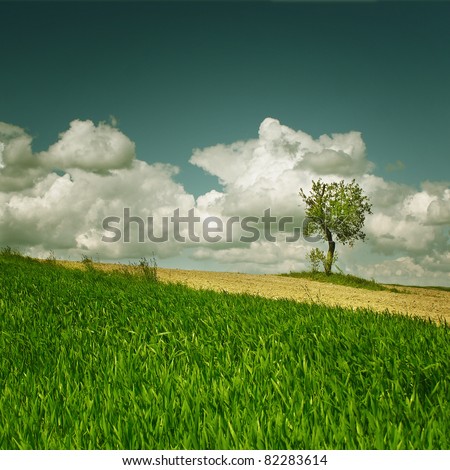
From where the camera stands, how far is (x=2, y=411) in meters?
3.38

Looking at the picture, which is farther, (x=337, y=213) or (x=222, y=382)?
(x=337, y=213)

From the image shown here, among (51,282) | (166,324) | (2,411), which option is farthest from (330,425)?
(51,282)

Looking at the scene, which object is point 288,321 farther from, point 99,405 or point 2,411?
point 2,411

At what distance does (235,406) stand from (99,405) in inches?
42.6

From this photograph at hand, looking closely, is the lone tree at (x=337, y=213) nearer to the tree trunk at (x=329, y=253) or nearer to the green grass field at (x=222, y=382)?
the tree trunk at (x=329, y=253)

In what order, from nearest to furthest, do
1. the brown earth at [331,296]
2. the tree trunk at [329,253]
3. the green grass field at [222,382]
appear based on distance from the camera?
1. the green grass field at [222,382]
2. the brown earth at [331,296]
3. the tree trunk at [329,253]

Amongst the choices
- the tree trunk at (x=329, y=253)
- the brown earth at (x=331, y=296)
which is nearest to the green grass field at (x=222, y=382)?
the brown earth at (x=331, y=296)

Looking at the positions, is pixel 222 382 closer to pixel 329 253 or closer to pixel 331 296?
pixel 331 296

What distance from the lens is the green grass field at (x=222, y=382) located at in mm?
2924

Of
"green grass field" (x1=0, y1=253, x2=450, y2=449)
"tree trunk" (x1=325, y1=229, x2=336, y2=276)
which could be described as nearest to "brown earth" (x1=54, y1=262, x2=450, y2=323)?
"green grass field" (x1=0, y1=253, x2=450, y2=449)

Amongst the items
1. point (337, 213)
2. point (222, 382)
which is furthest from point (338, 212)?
point (222, 382)

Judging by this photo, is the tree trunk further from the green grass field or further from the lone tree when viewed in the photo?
the green grass field

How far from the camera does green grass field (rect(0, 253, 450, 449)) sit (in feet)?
9.59

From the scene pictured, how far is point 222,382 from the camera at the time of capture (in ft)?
12.7
